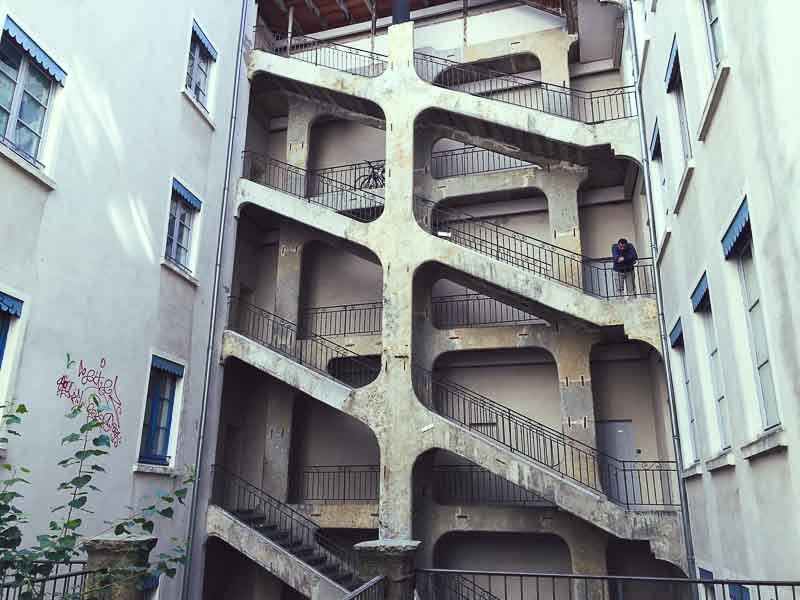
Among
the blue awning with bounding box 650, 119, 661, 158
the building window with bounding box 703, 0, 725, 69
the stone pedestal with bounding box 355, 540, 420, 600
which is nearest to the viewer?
the stone pedestal with bounding box 355, 540, 420, 600

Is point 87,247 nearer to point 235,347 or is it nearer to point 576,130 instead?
point 235,347

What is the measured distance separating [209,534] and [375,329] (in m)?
6.28

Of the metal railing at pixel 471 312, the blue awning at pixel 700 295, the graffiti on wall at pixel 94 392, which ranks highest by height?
the metal railing at pixel 471 312

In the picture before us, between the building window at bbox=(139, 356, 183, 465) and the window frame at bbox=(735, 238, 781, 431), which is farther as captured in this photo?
the building window at bbox=(139, 356, 183, 465)

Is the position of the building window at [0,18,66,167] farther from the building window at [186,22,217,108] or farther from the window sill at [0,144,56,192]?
the building window at [186,22,217,108]

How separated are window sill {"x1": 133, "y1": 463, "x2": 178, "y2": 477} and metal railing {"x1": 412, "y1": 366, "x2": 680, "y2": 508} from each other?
503 cm

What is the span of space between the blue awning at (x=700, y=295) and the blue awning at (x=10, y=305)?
345 inches

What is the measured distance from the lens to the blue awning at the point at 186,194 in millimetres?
12469

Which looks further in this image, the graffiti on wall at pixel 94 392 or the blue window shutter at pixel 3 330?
the graffiti on wall at pixel 94 392

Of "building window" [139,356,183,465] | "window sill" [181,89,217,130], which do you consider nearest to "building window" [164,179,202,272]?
"window sill" [181,89,217,130]

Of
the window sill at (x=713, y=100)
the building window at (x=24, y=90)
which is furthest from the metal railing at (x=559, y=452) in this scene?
the building window at (x=24, y=90)

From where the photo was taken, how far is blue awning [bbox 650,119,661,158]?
10.9 meters

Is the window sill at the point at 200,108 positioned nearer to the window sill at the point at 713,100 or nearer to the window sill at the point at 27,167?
the window sill at the point at 27,167

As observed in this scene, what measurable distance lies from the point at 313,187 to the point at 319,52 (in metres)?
4.11
